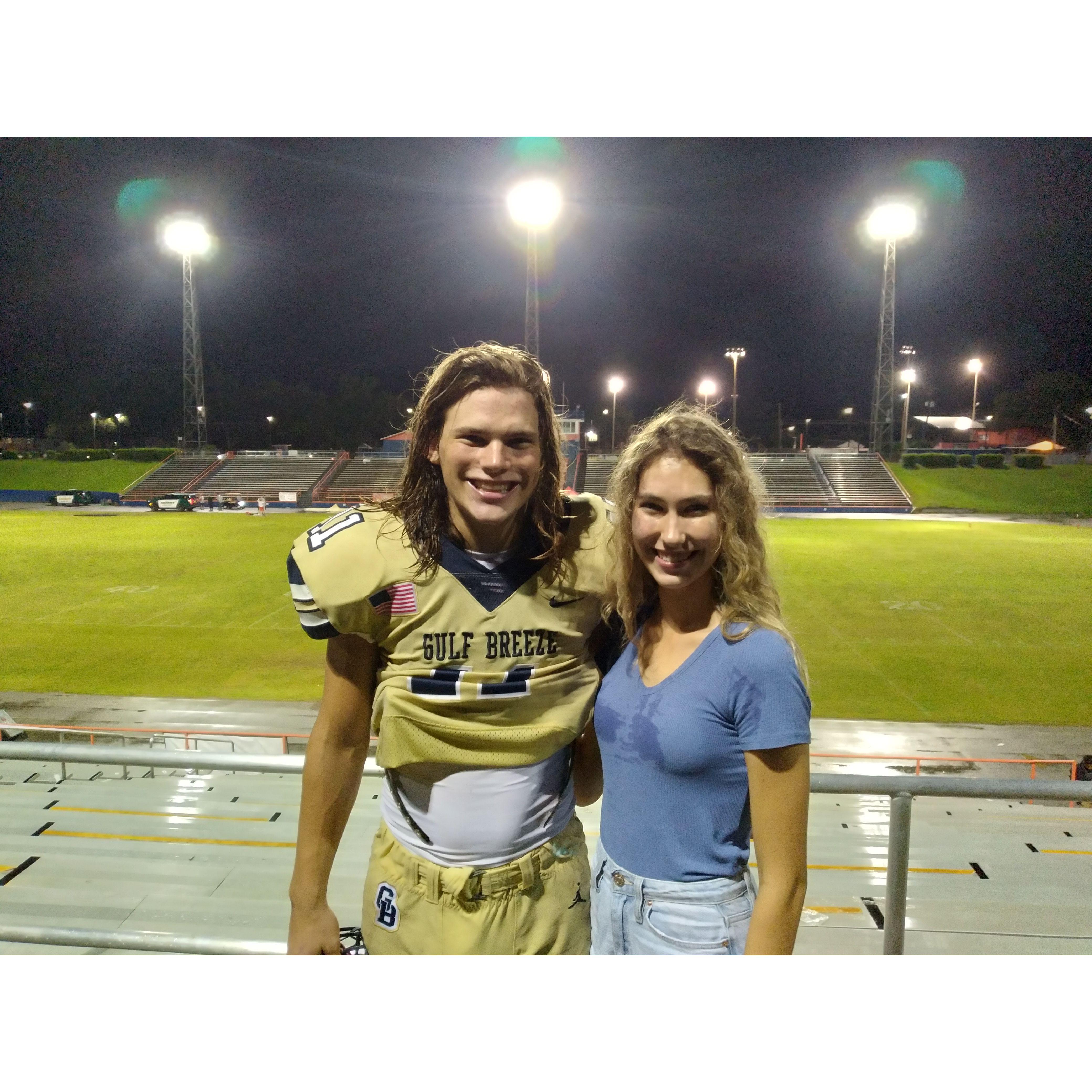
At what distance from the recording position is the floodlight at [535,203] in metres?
4.05

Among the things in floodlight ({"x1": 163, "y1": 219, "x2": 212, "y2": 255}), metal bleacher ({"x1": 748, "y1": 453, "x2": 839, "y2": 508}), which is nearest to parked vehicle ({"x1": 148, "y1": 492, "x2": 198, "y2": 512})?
floodlight ({"x1": 163, "y1": 219, "x2": 212, "y2": 255})

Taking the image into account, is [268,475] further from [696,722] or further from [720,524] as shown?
[696,722]

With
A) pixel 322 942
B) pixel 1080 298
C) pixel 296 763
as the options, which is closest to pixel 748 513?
pixel 296 763

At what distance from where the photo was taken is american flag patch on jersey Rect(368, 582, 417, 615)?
4.96 ft

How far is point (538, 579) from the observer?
1.59 metres

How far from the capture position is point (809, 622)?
604 inches

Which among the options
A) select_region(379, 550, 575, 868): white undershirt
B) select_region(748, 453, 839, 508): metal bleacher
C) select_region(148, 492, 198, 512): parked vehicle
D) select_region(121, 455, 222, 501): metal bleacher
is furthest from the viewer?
select_region(748, 453, 839, 508): metal bleacher

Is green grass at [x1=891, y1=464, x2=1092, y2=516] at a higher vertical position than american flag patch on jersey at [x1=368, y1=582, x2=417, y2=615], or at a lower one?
lower

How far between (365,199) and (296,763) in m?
7.32

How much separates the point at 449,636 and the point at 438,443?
0.45m

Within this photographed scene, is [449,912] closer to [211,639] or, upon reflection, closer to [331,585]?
[331,585]

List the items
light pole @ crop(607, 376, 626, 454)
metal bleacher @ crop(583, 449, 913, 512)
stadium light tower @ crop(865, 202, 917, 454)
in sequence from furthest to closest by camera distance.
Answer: metal bleacher @ crop(583, 449, 913, 512)
light pole @ crop(607, 376, 626, 454)
stadium light tower @ crop(865, 202, 917, 454)

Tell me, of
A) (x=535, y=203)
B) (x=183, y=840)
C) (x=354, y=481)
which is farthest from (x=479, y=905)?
(x=354, y=481)

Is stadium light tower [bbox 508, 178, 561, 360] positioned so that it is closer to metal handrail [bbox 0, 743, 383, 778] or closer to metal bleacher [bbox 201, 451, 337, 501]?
metal handrail [bbox 0, 743, 383, 778]
